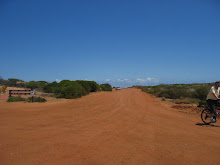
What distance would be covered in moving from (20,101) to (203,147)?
51.9 ft

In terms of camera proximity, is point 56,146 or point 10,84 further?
point 10,84

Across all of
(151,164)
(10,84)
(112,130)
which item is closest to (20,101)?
(112,130)

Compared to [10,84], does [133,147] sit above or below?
below

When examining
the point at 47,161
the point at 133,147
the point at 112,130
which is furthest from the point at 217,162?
the point at 47,161

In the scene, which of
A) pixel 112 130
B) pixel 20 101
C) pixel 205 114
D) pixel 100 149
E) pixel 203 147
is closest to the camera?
pixel 100 149

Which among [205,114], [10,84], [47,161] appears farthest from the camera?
[10,84]

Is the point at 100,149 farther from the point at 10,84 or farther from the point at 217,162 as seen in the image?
the point at 10,84

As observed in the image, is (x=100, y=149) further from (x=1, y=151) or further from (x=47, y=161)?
(x=1, y=151)

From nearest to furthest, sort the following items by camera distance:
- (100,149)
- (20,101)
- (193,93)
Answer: (100,149)
(20,101)
(193,93)

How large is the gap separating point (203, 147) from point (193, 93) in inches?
627

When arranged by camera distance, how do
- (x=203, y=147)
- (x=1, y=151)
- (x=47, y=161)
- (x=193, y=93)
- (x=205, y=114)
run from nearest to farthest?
(x=47, y=161), (x=1, y=151), (x=203, y=147), (x=205, y=114), (x=193, y=93)

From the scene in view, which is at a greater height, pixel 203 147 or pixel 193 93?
pixel 193 93

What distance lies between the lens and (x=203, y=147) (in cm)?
481

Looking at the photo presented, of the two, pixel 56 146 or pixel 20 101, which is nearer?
pixel 56 146
